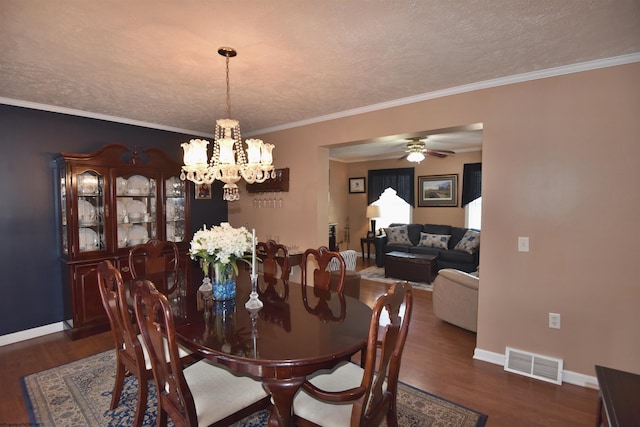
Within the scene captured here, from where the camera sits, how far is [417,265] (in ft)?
18.9

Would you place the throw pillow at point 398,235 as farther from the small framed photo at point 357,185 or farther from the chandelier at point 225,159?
the chandelier at point 225,159

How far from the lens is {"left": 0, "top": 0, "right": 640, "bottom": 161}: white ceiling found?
1740 millimetres

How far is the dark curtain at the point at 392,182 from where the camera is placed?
7.42 m

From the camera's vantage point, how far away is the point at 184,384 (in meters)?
1.43

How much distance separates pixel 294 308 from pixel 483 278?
189cm

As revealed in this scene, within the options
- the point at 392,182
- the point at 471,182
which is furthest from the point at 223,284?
the point at 392,182

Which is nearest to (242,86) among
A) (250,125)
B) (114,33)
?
(114,33)

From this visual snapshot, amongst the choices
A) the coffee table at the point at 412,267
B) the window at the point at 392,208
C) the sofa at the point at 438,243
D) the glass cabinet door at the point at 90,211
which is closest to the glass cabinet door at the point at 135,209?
the glass cabinet door at the point at 90,211

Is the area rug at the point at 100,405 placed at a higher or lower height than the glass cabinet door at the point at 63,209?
lower

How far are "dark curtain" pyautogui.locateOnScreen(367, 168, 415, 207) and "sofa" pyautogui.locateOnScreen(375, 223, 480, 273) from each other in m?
0.80

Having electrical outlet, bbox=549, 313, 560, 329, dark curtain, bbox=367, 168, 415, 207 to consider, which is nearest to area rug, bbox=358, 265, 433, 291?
dark curtain, bbox=367, 168, 415, 207

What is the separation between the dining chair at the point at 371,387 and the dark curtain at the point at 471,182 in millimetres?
5711

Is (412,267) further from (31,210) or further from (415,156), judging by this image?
(31,210)

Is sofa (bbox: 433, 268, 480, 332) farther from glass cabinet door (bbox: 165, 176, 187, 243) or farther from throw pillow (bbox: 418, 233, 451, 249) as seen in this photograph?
glass cabinet door (bbox: 165, 176, 187, 243)
